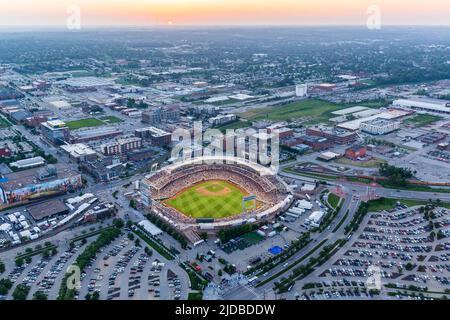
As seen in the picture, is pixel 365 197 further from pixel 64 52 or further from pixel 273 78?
pixel 64 52

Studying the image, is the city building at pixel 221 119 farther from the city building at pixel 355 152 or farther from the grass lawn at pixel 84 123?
the city building at pixel 355 152

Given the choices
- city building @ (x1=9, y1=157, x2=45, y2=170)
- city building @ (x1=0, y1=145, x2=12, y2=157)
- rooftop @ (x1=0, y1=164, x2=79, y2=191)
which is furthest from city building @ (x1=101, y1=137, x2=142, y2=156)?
city building @ (x1=0, y1=145, x2=12, y2=157)

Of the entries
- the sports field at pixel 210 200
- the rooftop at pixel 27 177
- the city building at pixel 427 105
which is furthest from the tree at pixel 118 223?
the city building at pixel 427 105

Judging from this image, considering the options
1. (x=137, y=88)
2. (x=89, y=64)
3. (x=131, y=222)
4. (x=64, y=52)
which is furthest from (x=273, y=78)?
(x=64, y=52)

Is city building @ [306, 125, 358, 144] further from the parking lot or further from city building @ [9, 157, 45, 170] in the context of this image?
city building @ [9, 157, 45, 170]

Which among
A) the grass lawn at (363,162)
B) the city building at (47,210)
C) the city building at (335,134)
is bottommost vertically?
the city building at (47,210)

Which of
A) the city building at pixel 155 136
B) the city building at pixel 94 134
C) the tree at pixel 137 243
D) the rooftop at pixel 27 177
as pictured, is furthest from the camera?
the city building at pixel 94 134
